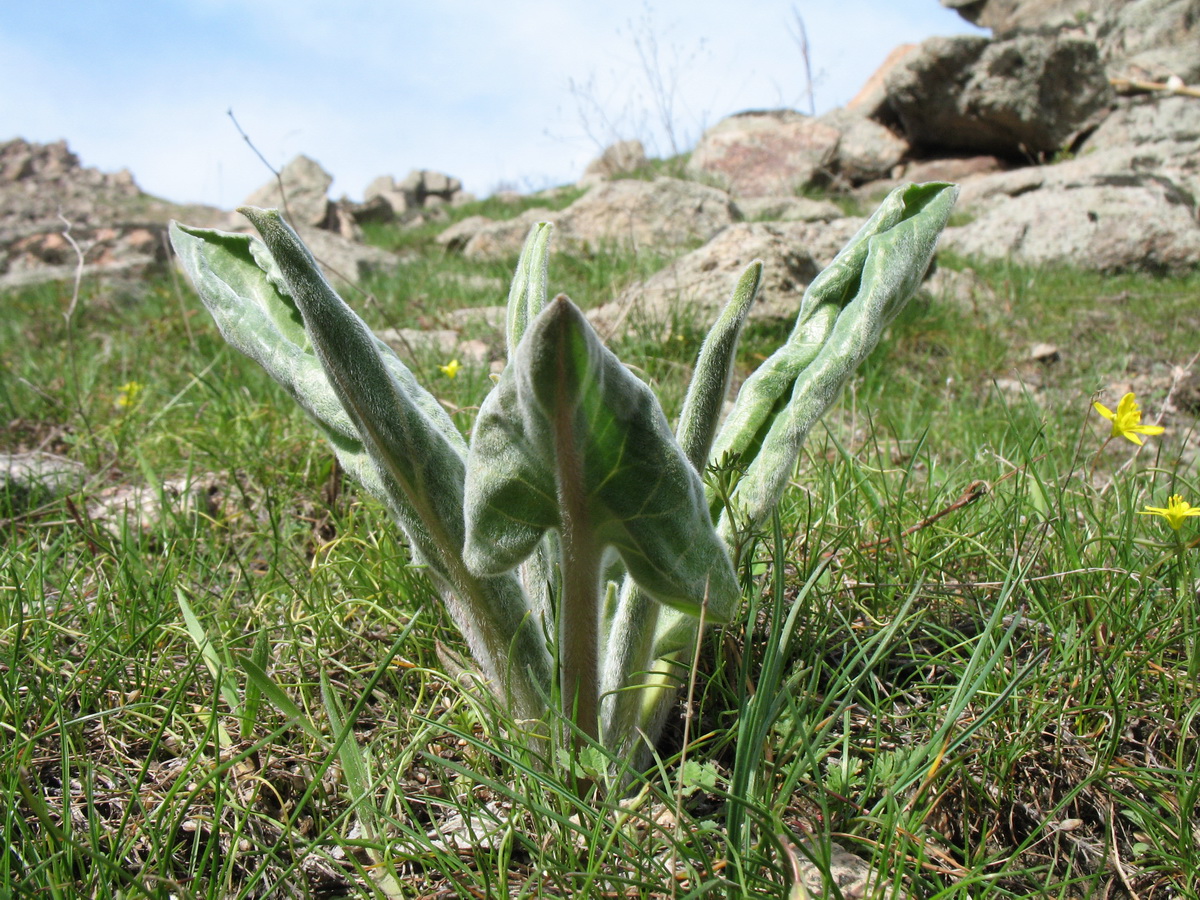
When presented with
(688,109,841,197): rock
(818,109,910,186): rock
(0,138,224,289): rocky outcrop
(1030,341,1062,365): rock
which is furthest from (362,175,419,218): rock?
(1030,341,1062,365): rock

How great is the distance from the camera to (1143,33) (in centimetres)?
1237

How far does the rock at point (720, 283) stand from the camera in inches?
141

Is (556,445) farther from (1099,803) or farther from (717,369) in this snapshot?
(1099,803)

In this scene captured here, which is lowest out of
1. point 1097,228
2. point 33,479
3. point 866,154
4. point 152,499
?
point 1097,228

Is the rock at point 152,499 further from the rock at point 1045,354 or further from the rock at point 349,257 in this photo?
the rock at point 349,257

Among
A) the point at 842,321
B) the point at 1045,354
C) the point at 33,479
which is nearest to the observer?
the point at 842,321

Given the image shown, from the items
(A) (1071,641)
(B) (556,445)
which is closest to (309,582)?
(B) (556,445)

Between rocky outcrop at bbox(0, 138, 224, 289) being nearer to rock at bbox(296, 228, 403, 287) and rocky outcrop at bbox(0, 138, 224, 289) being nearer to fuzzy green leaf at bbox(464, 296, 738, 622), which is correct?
rock at bbox(296, 228, 403, 287)

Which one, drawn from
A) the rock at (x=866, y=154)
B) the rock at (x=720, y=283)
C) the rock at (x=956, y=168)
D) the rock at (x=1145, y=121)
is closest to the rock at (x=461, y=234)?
the rock at (x=720, y=283)

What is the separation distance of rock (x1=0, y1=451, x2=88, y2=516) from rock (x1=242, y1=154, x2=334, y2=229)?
7.89m

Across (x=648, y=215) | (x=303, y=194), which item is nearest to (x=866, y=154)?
(x=648, y=215)

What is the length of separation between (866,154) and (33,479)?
11635mm

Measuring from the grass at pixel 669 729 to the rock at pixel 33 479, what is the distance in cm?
7

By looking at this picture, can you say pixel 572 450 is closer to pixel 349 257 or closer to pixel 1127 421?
pixel 1127 421
